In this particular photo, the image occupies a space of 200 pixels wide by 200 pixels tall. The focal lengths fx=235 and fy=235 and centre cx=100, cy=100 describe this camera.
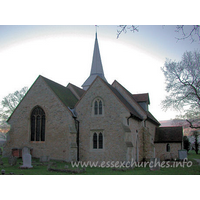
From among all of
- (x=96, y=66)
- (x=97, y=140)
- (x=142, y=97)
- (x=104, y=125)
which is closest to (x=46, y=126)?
(x=97, y=140)

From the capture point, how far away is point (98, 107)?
2428 cm

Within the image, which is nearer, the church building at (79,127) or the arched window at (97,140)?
the church building at (79,127)

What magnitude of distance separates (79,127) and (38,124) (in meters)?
4.63

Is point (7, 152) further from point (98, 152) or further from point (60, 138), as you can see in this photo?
point (98, 152)

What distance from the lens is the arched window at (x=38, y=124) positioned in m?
25.1

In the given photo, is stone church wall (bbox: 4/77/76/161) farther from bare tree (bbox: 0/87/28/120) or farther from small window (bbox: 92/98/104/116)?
bare tree (bbox: 0/87/28/120)

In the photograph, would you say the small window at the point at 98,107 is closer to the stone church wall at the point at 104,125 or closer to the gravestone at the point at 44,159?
the stone church wall at the point at 104,125

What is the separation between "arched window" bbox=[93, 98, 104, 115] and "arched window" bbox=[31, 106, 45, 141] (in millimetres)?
5771

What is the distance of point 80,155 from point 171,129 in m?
16.7

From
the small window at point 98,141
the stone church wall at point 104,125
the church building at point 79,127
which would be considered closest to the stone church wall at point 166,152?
the church building at point 79,127

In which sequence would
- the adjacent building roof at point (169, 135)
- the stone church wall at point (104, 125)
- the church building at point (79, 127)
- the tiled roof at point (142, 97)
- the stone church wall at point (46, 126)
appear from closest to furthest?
the stone church wall at point (104, 125)
the church building at point (79, 127)
the stone church wall at point (46, 126)
the tiled roof at point (142, 97)
the adjacent building roof at point (169, 135)

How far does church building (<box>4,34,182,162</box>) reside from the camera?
75.4 ft

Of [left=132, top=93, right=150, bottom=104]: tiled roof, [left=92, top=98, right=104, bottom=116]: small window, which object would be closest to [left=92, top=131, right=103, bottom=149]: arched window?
[left=92, top=98, right=104, bottom=116]: small window

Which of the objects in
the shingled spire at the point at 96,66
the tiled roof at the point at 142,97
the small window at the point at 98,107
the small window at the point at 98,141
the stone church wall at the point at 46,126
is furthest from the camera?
the shingled spire at the point at 96,66
